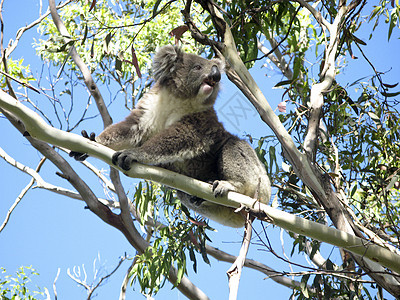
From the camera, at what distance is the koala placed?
2723 millimetres

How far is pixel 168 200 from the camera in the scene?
3.90 meters

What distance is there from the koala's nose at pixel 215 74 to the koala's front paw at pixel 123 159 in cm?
94

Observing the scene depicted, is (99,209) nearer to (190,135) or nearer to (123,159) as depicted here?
(190,135)

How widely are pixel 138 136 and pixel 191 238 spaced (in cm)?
107

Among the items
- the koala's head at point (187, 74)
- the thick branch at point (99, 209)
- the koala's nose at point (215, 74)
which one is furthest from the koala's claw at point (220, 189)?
the thick branch at point (99, 209)

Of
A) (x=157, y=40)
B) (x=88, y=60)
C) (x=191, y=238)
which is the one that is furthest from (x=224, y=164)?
(x=88, y=60)

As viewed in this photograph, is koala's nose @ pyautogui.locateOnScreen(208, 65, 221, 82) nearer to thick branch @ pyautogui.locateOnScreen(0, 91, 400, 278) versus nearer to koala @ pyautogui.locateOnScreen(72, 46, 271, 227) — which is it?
koala @ pyautogui.locateOnScreen(72, 46, 271, 227)

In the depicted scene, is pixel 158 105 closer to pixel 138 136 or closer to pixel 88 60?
pixel 138 136

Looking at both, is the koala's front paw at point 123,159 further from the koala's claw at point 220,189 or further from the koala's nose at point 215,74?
the koala's nose at point 215,74

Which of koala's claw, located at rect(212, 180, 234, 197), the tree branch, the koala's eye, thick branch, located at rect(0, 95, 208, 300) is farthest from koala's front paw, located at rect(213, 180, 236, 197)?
thick branch, located at rect(0, 95, 208, 300)

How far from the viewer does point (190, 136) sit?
9.12 ft

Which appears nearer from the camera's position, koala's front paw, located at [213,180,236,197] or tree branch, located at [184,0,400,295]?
koala's front paw, located at [213,180,236,197]

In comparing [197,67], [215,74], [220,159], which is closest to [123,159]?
[220,159]

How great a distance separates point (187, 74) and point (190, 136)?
603 mm
